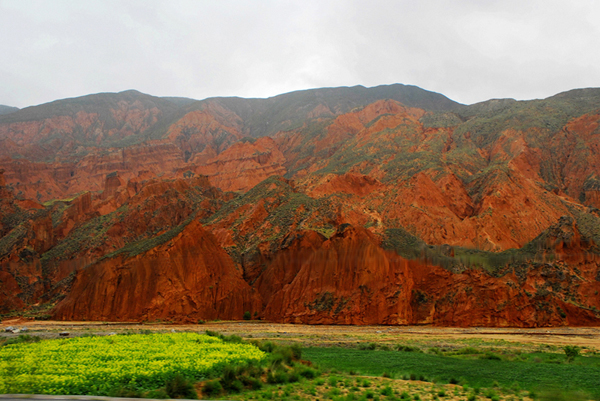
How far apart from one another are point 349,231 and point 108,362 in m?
41.4

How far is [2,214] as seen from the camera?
Answer: 98562 mm

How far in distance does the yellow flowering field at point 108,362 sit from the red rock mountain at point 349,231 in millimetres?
29684

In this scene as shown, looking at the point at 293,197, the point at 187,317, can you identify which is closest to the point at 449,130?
the point at 293,197

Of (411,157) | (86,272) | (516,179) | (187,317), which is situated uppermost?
(411,157)

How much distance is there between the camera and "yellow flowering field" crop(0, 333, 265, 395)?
57.3ft

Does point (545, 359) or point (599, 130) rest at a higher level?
point (599, 130)

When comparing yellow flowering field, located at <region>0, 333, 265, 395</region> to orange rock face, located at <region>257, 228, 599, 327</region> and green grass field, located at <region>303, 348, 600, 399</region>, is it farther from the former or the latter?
orange rock face, located at <region>257, 228, 599, 327</region>

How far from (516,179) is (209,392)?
87557mm

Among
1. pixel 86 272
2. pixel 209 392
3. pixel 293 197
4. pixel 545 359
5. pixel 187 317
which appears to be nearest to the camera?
pixel 209 392

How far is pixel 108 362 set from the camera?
21.5 metres

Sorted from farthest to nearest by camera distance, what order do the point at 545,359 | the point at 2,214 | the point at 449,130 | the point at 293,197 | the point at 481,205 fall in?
the point at 449,130 → the point at 2,214 → the point at 481,205 → the point at 293,197 → the point at 545,359

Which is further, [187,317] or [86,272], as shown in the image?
[86,272]

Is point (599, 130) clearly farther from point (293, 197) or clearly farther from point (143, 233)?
point (143, 233)

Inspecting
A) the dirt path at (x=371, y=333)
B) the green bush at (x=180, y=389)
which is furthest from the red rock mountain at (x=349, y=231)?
the green bush at (x=180, y=389)
